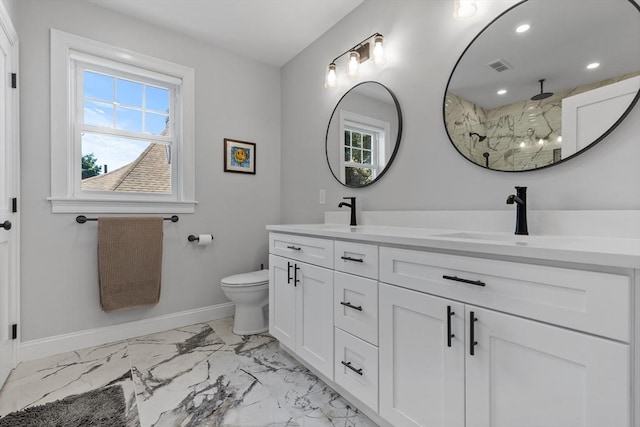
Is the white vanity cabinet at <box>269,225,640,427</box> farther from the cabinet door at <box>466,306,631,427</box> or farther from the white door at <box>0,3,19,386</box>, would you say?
the white door at <box>0,3,19,386</box>

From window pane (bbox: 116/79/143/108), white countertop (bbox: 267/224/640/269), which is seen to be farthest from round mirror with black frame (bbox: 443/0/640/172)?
window pane (bbox: 116/79/143/108)

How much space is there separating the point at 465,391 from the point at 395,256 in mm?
508

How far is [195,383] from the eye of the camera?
1.70m

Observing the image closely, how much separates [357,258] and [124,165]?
2137 millimetres

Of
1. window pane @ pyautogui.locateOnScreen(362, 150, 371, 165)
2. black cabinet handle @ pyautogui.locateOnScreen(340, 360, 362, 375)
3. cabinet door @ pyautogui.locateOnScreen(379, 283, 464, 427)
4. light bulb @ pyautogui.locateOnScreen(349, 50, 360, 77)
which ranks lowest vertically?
black cabinet handle @ pyautogui.locateOnScreen(340, 360, 362, 375)

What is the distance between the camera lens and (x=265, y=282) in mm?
2414

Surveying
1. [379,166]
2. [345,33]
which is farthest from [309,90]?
[379,166]

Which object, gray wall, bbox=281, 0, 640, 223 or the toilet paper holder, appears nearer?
gray wall, bbox=281, 0, 640, 223

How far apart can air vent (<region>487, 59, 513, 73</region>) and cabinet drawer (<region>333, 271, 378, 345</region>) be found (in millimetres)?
1206

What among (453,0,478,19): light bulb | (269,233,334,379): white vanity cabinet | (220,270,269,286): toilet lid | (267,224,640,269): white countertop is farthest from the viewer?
(220,270,269,286): toilet lid

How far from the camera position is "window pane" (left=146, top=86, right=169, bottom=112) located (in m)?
2.56

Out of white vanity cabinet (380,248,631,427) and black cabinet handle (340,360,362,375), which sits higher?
white vanity cabinet (380,248,631,427)

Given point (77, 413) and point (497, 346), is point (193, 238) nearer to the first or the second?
point (77, 413)

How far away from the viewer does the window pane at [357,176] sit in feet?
7.09
